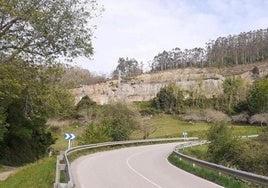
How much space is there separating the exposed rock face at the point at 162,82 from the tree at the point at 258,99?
107 feet

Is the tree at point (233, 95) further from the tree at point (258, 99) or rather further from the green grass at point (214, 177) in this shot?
the green grass at point (214, 177)

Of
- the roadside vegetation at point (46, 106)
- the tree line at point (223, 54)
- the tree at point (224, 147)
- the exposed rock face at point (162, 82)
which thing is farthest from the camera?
the tree line at point (223, 54)

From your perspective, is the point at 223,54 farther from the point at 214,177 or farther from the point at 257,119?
the point at 214,177

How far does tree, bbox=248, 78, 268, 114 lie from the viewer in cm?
10154

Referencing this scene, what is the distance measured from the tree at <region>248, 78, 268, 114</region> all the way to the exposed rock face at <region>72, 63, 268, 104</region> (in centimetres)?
3256

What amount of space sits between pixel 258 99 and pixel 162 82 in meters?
57.9

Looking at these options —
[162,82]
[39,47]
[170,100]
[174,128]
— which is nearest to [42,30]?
[39,47]

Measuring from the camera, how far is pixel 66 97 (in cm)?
2158

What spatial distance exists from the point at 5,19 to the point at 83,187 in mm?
7718

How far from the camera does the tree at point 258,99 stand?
333 feet

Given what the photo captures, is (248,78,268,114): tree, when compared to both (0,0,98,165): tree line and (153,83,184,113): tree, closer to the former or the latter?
(153,83,184,113): tree

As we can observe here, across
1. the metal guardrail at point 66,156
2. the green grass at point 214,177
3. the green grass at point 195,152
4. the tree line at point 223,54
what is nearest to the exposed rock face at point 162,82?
the tree line at point 223,54

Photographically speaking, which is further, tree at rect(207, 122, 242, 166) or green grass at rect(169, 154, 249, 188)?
tree at rect(207, 122, 242, 166)

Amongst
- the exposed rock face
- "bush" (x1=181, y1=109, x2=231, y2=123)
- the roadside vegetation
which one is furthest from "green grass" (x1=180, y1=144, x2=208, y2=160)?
the exposed rock face
